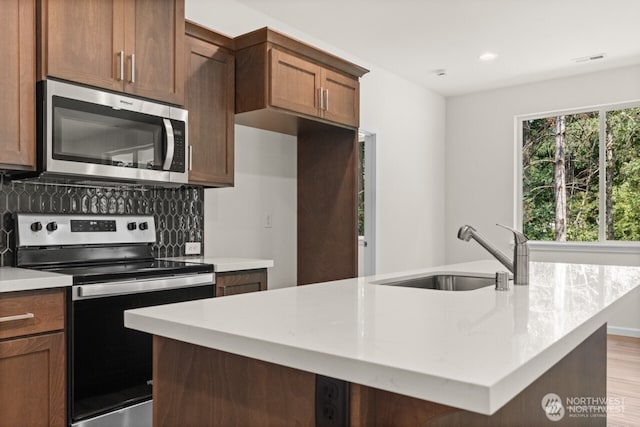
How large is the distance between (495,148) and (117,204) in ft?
13.7

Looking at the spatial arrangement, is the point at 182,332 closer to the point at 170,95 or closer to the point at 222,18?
the point at 170,95

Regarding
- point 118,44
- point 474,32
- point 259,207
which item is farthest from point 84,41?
point 474,32

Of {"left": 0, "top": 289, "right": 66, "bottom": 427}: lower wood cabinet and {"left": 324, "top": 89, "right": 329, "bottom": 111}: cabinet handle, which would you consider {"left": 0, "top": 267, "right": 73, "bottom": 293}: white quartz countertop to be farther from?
{"left": 324, "top": 89, "right": 329, "bottom": 111}: cabinet handle

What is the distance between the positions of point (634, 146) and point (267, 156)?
3.61m

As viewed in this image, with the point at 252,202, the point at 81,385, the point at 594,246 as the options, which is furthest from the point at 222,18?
the point at 594,246

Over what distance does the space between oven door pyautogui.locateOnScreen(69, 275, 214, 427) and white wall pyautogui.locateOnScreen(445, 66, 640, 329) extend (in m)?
4.18

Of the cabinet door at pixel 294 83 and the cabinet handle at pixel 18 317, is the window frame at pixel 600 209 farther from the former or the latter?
the cabinet handle at pixel 18 317

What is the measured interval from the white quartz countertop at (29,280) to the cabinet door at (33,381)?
19 centimetres

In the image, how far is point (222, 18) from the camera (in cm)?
337

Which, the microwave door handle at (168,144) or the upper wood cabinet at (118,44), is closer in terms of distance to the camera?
the upper wood cabinet at (118,44)

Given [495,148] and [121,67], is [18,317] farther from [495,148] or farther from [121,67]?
[495,148]

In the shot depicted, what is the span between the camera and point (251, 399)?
107 centimetres

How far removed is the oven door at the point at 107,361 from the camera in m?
2.03

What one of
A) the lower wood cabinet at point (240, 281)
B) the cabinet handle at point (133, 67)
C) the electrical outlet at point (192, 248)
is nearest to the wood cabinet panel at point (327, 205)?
the lower wood cabinet at point (240, 281)
